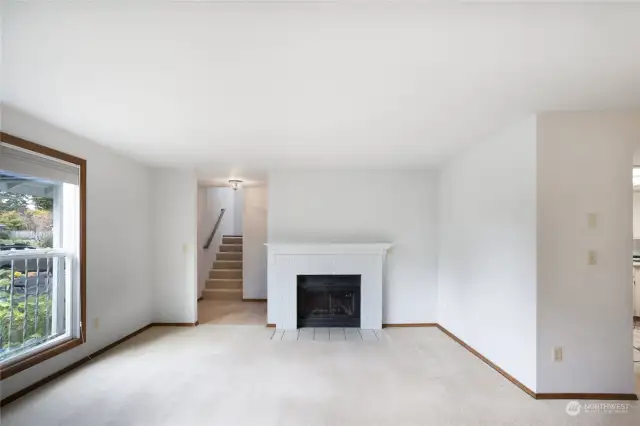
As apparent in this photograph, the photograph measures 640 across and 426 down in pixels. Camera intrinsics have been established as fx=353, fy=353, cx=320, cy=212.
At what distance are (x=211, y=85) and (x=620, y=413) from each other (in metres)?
3.56

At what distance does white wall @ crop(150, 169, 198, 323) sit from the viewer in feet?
16.2

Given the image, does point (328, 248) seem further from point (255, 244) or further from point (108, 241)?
point (108, 241)

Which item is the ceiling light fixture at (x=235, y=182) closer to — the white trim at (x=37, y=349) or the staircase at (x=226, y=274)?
the staircase at (x=226, y=274)

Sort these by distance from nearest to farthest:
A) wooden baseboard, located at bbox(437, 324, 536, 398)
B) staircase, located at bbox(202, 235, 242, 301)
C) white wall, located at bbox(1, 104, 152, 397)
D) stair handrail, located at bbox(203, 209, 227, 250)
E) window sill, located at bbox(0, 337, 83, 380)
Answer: window sill, located at bbox(0, 337, 83, 380), wooden baseboard, located at bbox(437, 324, 536, 398), white wall, located at bbox(1, 104, 152, 397), staircase, located at bbox(202, 235, 242, 301), stair handrail, located at bbox(203, 209, 227, 250)

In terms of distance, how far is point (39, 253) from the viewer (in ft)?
9.85

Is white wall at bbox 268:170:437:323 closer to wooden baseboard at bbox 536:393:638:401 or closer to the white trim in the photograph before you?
wooden baseboard at bbox 536:393:638:401

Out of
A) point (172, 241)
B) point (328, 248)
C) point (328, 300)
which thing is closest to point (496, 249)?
point (328, 248)

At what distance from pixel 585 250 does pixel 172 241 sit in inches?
185

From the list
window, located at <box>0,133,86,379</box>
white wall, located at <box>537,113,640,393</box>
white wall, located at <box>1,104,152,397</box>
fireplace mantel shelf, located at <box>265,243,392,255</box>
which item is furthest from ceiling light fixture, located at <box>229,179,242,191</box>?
white wall, located at <box>537,113,640,393</box>

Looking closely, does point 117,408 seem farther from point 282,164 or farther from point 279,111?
point 282,164

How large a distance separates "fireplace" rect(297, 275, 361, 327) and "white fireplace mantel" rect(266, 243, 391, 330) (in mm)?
93

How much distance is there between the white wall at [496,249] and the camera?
2.80m

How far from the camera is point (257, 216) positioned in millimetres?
6871

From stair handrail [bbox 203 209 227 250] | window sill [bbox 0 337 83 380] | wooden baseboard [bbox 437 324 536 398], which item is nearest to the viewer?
window sill [bbox 0 337 83 380]
